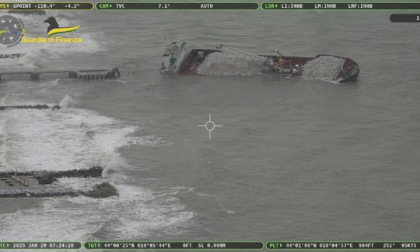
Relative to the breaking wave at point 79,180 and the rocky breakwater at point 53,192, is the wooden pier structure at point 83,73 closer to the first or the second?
the breaking wave at point 79,180

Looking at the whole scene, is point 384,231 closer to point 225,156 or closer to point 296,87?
point 225,156

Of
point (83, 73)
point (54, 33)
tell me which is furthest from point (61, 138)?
point (54, 33)

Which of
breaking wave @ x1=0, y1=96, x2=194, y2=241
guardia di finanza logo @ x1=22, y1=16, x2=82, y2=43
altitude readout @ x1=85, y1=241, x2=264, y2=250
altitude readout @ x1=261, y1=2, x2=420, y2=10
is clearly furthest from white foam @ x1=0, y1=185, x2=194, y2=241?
guardia di finanza logo @ x1=22, y1=16, x2=82, y2=43

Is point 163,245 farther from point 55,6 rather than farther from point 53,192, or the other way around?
point 55,6
